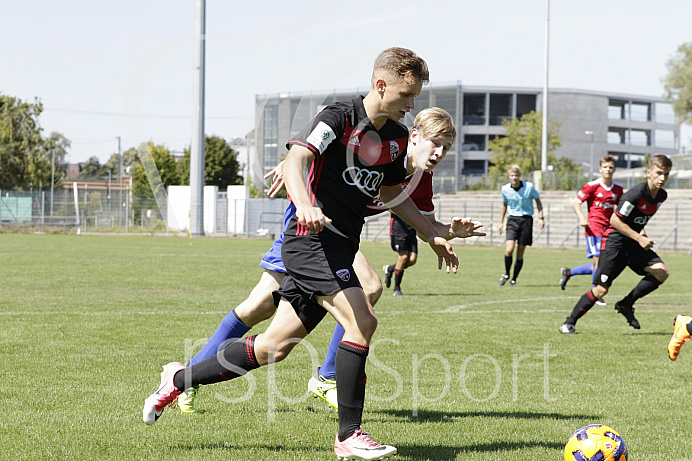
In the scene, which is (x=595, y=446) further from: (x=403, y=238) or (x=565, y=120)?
(x=565, y=120)

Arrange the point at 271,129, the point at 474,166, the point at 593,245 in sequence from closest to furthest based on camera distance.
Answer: the point at 271,129
the point at 593,245
the point at 474,166

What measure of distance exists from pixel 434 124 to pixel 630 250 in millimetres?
4982

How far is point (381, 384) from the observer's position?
18.2 ft

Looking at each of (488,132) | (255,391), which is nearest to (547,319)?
(255,391)

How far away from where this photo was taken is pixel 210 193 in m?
48.1

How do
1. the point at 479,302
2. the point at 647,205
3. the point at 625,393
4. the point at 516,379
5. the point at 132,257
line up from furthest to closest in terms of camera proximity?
the point at 132,257 < the point at 479,302 < the point at 647,205 < the point at 516,379 < the point at 625,393

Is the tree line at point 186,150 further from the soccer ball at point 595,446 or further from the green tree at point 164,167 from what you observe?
the soccer ball at point 595,446

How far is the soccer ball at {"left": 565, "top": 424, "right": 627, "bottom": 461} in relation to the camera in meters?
3.65

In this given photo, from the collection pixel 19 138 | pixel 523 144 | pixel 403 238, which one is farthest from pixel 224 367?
pixel 523 144

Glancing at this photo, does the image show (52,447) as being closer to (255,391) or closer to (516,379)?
(255,391)

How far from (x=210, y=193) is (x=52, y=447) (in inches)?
1767

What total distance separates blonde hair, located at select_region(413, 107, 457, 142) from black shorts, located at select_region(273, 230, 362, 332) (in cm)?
81

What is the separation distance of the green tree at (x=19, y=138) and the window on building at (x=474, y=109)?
4234 centimetres

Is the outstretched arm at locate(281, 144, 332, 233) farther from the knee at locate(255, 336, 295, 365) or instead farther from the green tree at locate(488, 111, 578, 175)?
the green tree at locate(488, 111, 578, 175)
